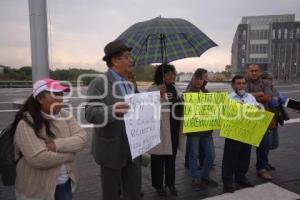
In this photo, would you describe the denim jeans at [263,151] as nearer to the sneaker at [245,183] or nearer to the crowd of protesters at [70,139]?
the sneaker at [245,183]

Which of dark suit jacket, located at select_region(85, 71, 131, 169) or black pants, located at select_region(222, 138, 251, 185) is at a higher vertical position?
dark suit jacket, located at select_region(85, 71, 131, 169)

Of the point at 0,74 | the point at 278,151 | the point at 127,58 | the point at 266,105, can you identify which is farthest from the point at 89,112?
the point at 0,74

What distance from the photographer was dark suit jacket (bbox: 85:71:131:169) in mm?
2852

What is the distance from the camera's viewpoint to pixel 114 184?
118 inches

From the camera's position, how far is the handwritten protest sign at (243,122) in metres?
4.54

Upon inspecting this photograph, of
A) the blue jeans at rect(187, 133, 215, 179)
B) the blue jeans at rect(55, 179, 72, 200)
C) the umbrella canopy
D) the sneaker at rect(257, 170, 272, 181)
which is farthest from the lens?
the sneaker at rect(257, 170, 272, 181)

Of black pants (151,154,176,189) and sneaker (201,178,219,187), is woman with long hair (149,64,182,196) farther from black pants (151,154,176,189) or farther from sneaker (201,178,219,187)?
sneaker (201,178,219,187)

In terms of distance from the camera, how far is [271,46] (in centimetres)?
8338

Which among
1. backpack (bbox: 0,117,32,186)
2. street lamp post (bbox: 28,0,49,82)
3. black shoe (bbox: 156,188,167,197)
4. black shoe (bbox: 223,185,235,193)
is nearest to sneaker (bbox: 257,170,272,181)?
black shoe (bbox: 223,185,235,193)

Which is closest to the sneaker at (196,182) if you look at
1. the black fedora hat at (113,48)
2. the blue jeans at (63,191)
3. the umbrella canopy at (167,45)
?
the umbrella canopy at (167,45)

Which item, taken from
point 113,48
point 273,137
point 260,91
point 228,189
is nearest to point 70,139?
point 113,48

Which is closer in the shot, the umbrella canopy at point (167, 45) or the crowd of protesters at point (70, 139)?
the crowd of protesters at point (70, 139)

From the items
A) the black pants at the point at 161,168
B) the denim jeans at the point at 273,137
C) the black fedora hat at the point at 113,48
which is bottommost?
the black pants at the point at 161,168

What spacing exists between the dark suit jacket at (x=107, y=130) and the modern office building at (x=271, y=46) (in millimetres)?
83494
